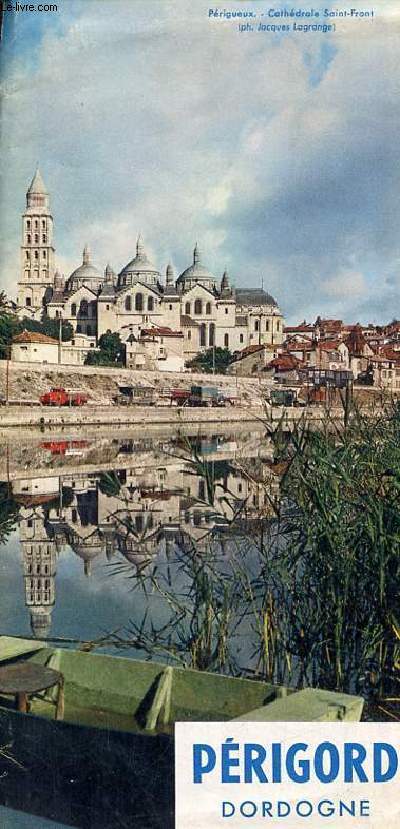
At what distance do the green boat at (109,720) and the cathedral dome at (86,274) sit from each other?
2.92ft

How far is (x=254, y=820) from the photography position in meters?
1.50

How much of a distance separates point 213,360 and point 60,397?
13.2ft

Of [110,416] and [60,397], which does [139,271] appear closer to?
[60,397]

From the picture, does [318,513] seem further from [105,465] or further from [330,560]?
[105,465]

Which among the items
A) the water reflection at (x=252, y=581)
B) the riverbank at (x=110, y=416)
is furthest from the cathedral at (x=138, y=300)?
the riverbank at (x=110, y=416)

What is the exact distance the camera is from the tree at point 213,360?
2.96 meters

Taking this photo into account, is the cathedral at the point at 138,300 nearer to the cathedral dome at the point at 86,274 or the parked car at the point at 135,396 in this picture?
the cathedral dome at the point at 86,274

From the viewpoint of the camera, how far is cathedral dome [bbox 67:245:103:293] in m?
2.31

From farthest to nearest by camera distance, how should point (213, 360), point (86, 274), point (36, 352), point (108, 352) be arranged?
1. point (36, 352)
2. point (108, 352)
3. point (213, 360)
4. point (86, 274)

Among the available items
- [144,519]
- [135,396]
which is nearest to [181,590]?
[144,519]

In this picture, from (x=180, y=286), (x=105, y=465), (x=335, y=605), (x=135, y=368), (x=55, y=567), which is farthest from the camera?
(x=105, y=465)

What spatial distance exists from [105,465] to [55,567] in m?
3.65

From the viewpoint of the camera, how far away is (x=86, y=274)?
2418 millimetres

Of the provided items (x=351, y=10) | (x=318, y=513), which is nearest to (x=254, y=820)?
(x=318, y=513)
